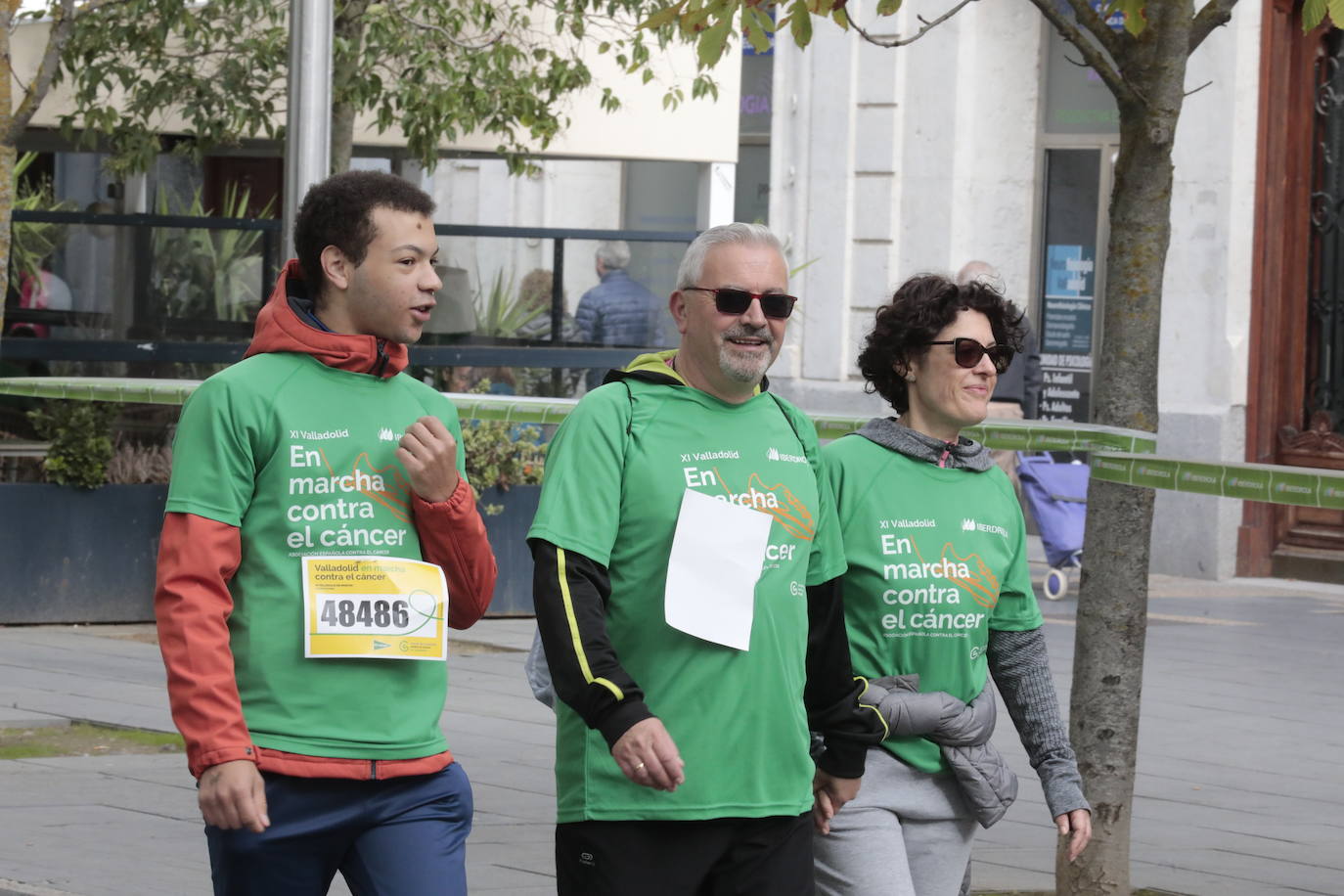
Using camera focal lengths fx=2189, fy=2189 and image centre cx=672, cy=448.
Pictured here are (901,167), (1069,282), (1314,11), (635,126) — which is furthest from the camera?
(901,167)

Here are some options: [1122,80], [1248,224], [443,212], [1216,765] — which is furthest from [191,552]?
[443,212]

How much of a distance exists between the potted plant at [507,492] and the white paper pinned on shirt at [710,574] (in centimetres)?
837

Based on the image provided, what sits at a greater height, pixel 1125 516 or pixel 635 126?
pixel 635 126

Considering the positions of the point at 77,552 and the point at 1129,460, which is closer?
the point at 1129,460

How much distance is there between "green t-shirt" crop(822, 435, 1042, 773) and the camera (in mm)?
3992

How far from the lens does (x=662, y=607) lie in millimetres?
3584

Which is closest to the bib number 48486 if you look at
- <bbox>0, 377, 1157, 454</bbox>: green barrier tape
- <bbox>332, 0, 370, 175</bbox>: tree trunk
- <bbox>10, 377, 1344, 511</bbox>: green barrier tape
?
<bbox>10, 377, 1344, 511</bbox>: green barrier tape

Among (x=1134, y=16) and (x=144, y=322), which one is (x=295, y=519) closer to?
(x=1134, y=16)

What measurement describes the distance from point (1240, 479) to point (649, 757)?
2141mm

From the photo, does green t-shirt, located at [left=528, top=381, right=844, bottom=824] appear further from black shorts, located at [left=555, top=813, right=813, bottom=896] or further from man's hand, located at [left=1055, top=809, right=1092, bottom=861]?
man's hand, located at [left=1055, top=809, right=1092, bottom=861]

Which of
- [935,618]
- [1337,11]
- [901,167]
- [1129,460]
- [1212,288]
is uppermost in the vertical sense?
[901,167]

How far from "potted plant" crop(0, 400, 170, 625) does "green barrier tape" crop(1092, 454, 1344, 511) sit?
7261mm

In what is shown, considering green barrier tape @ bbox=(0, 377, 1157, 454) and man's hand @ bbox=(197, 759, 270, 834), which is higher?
green barrier tape @ bbox=(0, 377, 1157, 454)

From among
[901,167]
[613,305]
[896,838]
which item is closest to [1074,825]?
[896,838]
